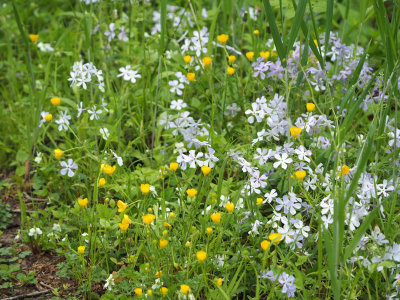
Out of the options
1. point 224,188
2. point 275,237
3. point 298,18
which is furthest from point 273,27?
point 275,237

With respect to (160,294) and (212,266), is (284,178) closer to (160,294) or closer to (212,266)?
(212,266)

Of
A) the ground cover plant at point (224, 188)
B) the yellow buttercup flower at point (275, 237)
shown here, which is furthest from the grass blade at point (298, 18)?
the yellow buttercup flower at point (275, 237)

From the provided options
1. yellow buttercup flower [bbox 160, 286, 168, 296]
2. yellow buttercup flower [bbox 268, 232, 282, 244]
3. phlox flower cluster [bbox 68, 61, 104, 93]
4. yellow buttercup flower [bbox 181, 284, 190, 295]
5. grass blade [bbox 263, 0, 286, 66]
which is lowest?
yellow buttercup flower [bbox 160, 286, 168, 296]

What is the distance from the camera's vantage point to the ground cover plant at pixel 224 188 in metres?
1.67

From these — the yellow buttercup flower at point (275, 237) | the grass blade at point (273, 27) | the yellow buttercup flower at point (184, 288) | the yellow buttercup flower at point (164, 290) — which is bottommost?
the yellow buttercup flower at point (164, 290)

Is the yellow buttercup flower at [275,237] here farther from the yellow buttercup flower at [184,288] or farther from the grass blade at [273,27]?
the grass blade at [273,27]

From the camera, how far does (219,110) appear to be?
254 centimetres

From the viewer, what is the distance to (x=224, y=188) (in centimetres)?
203

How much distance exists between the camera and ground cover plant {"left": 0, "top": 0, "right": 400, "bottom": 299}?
A: 65.8 inches

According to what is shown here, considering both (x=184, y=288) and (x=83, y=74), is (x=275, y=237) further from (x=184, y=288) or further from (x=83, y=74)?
(x=83, y=74)

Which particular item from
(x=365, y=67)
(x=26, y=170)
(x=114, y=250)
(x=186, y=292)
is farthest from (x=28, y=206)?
(x=365, y=67)

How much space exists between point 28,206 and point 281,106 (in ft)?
4.27

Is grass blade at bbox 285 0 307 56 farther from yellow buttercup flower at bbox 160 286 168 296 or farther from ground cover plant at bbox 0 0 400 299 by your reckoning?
yellow buttercup flower at bbox 160 286 168 296

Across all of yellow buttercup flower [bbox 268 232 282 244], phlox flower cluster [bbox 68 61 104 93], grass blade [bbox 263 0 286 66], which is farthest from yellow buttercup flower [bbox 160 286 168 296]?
phlox flower cluster [bbox 68 61 104 93]
